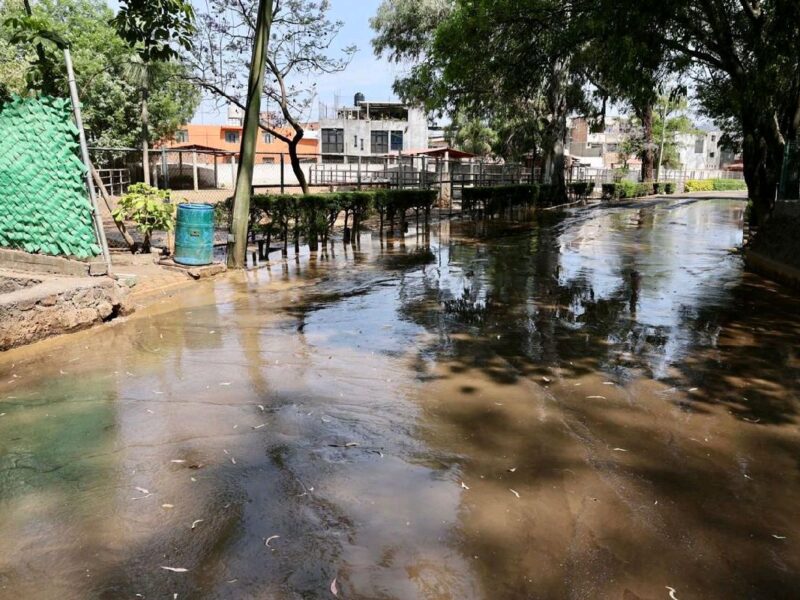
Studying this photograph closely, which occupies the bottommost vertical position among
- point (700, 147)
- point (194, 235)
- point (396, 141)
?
point (194, 235)

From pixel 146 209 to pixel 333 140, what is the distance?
53675 millimetres

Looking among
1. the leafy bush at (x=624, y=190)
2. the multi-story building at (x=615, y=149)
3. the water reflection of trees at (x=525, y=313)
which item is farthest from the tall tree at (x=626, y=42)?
the multi-story building at (x=615, y=149)

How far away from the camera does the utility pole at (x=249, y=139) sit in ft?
33.8

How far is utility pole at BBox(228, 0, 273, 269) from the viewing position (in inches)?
406

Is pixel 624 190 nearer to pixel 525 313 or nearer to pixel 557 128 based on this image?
pixel 557 128

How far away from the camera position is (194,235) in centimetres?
1005

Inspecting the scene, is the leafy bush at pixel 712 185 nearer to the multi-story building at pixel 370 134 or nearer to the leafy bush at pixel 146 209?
the multi-story building at pixel 370 134

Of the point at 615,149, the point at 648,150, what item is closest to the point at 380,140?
the point at 648,150

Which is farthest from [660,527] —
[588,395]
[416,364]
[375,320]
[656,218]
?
[656,218]

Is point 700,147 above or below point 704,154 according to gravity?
above

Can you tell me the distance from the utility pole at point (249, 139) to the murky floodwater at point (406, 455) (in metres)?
2.82

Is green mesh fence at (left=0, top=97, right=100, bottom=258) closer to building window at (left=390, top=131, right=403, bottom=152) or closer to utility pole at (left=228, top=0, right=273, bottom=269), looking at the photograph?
utility pole at (left=228, top=0, right=273, bottom=269)

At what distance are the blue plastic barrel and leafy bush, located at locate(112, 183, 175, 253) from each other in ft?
2.61

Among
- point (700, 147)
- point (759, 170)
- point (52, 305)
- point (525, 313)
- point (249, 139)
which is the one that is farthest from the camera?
point (700, 147)
